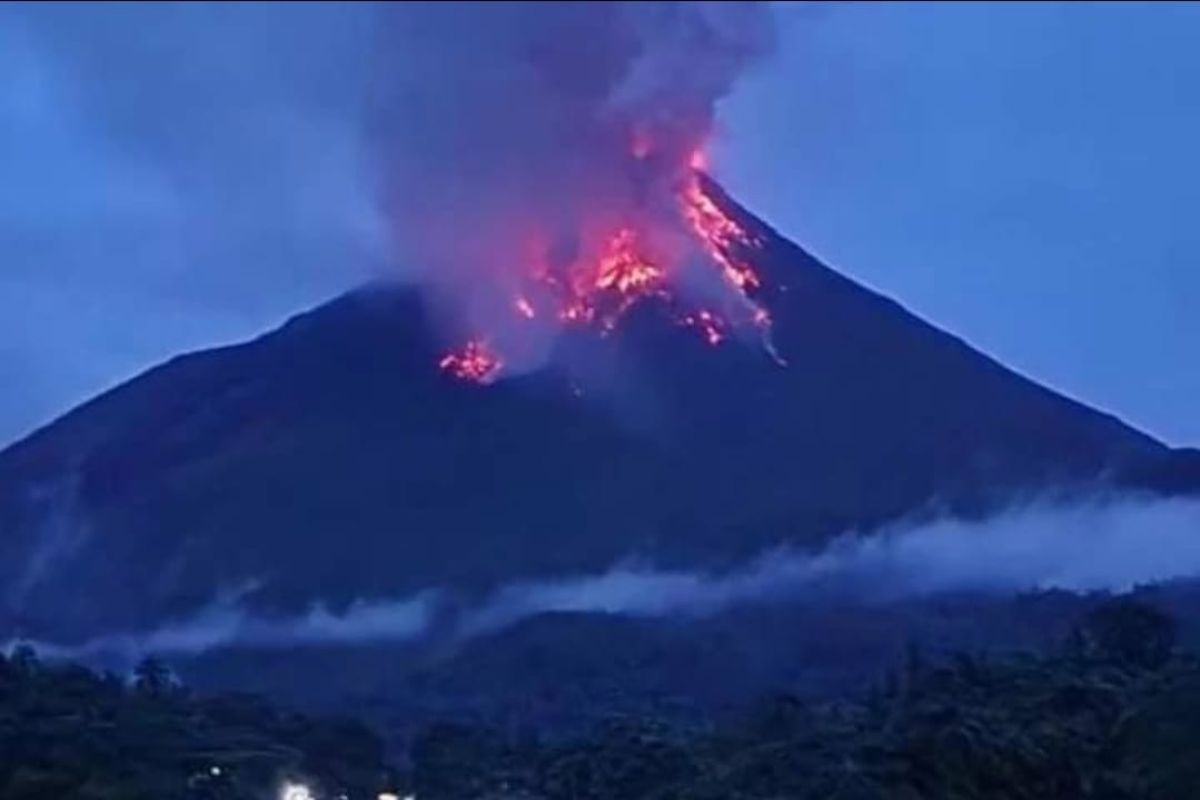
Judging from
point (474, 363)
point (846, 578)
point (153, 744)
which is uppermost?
point (474, 363)

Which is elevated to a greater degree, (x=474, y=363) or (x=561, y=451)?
(x=474, y=363)

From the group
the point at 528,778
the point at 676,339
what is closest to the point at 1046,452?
the point at 676,339

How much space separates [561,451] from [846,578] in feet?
29.8

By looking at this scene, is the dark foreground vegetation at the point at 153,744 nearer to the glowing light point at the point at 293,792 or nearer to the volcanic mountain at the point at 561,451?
the glowing light point at the point at 293,792

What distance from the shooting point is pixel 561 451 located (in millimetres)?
74562

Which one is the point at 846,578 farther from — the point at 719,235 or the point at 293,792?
the point at 293,792

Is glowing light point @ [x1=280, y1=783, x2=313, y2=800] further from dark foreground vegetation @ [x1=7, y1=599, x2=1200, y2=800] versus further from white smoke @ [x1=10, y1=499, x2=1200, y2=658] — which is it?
white smoke @ [x1=10, y1=499, x2=1200, y2=658]

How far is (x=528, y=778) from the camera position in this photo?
31594 mm

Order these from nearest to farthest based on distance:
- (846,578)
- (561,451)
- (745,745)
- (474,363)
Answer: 1. (745,745)
2. (846,578)
3. (561,451)
4. (474,363)

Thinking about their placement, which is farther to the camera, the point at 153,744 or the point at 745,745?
the point at 745,745

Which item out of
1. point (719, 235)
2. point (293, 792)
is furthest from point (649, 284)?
point (293, 792)

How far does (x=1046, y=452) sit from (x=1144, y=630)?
121 ft

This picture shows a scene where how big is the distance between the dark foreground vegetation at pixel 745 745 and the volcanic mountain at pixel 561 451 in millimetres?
26247

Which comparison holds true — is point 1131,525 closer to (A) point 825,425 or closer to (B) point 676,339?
(A) point 825,425
